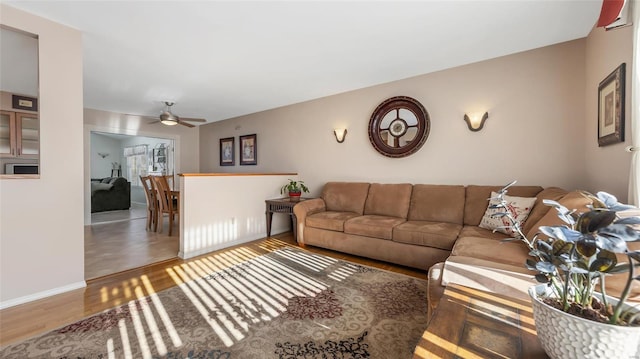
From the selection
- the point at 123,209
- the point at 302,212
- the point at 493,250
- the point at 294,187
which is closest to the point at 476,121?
the point at 493,250

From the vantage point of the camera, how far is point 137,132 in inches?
→ 219

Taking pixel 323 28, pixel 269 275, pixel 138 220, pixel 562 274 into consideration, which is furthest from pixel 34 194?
pixel 138 220

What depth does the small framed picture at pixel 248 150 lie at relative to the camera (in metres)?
5.51

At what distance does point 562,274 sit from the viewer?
716 millimetres

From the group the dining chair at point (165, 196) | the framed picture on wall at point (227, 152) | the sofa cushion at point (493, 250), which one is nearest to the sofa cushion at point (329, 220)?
the sofa cushion at point (493, 250)

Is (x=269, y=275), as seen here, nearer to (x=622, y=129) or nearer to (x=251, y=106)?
(x=622, y=129)

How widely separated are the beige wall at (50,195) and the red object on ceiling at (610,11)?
4048mm

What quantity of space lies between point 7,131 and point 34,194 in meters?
0.77

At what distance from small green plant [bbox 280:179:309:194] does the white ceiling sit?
5.18ft

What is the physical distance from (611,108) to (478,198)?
1289 mm

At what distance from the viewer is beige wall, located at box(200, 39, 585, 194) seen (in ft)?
8.71

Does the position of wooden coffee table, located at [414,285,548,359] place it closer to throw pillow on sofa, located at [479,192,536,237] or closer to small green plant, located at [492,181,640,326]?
small green plant, located at [492,181,640,326]

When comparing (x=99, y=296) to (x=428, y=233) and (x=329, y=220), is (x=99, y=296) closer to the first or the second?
(x=329, y=220)

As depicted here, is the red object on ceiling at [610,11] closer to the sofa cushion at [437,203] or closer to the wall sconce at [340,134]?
the sofa cushion at [437,203]
